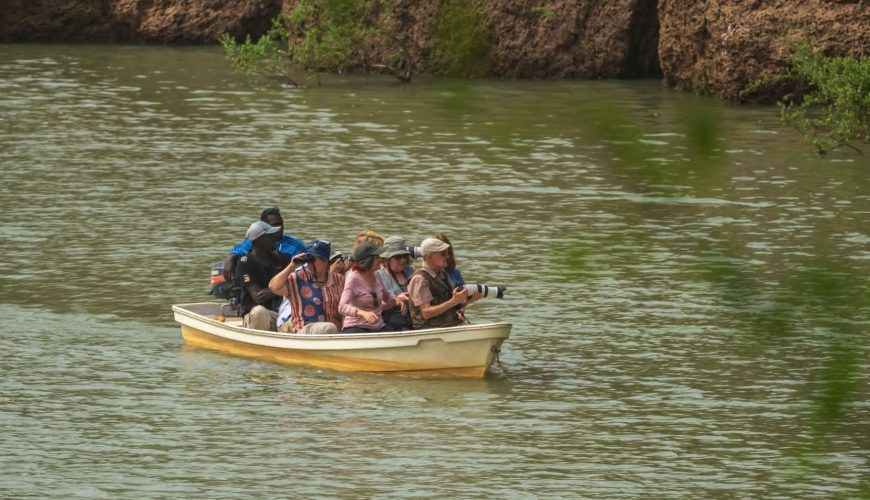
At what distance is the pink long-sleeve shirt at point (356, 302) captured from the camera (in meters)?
12.7

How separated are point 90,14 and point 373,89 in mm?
12167

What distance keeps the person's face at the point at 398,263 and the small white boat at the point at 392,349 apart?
70 centimetres

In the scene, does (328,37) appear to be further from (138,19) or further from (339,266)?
(339,266)

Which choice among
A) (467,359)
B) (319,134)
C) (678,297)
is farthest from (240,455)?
(319,134)

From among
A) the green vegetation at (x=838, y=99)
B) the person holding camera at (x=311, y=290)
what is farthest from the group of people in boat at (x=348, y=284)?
the green vegetation at (x=838, y=99)

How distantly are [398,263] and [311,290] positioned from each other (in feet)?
2.19

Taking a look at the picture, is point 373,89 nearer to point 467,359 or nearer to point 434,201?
point 434,201

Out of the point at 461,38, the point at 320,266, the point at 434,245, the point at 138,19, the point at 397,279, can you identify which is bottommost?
the point at 138,19

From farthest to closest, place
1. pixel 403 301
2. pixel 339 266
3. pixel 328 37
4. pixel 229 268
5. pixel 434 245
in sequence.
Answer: pixel 328 37 → pixel 229 268 → pixel 339 266 → pixel 403 301 → pixel 434 245

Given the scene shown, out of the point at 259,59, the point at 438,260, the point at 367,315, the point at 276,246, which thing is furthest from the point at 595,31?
the point at 438,260

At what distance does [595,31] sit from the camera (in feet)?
108

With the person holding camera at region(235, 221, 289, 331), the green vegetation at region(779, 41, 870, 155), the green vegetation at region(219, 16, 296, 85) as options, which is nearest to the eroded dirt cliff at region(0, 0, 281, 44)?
the green vegetation at region(219, 16, 296, 85)

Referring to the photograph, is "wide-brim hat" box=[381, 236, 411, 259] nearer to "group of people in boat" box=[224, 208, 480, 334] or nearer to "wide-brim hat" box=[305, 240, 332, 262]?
"group of people in boat" box=[224, 208, 480, 334]

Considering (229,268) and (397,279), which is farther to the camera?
(229,268)
